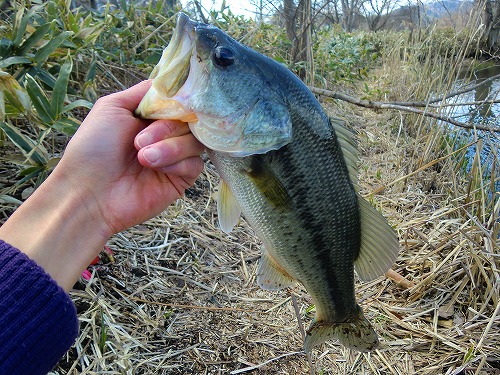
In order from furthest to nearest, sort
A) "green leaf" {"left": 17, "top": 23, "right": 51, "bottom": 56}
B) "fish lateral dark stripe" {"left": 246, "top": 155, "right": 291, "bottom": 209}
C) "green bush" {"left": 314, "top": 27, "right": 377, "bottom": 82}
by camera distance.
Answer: "green bush" {"left": 314, "top": 27, "right": 377, "bottom": 82} < "green leaf" {"left": 17, "top": 23, "right": 51, "bottom": 56} < "fish lateral dark stripe" {"left": 246, "top": 155, "right": 291, "bottom": 209}

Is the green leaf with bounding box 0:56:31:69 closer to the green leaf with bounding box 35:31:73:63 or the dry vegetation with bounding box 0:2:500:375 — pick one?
the green leaf with bounding box 35:31:73:63

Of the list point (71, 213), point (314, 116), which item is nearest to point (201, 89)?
point (314, 116)

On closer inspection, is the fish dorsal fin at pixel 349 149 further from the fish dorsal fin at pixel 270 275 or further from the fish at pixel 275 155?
the fish dorsal fin at pixel 270 275

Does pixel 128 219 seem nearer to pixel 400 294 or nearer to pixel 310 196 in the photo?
pixel 310 196

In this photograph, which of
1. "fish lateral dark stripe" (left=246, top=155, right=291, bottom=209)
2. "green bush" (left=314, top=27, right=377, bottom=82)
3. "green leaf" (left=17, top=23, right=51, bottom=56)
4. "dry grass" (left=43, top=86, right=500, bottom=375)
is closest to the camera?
"fish lateral dark stripe" (left=246, top=155, right=291, bottom=209)

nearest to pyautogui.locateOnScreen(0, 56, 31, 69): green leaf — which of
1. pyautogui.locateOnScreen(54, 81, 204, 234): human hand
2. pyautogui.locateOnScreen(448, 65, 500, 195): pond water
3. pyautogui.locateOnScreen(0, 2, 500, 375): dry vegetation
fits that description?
Result: pyautogui.locateOnScreen(0, 2, 500, 375): dry vegetation
